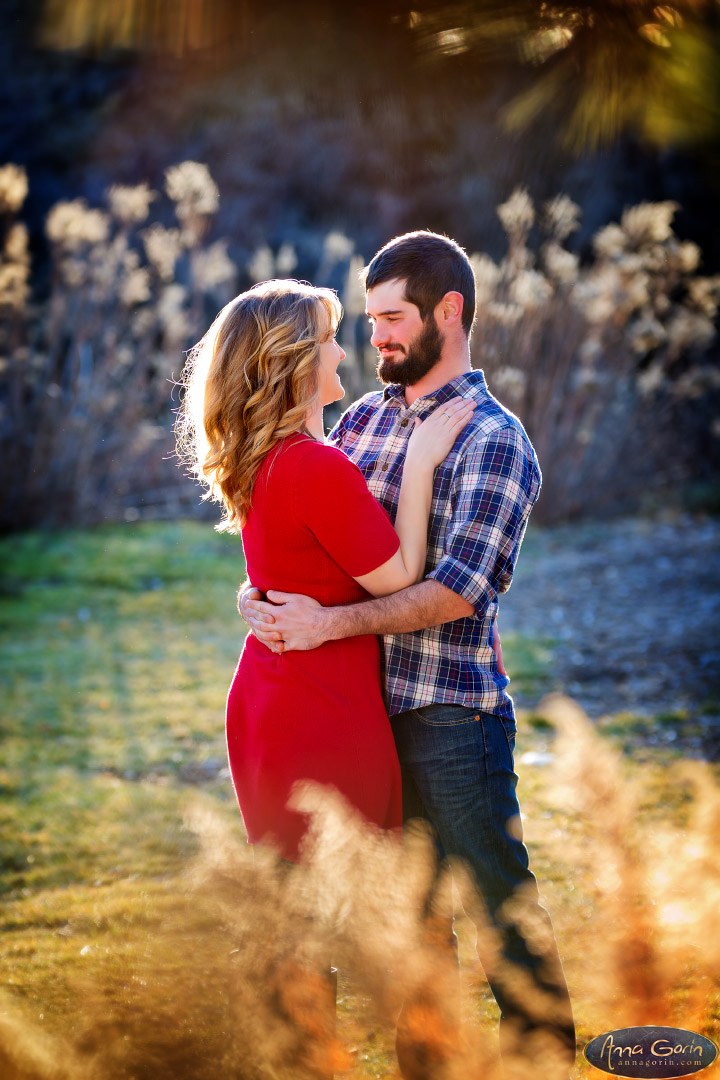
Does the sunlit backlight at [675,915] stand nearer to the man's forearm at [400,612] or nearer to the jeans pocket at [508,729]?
the jeans pocket at [508,729]

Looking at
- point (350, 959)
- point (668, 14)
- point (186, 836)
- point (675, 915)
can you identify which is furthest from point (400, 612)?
point (186, 836)

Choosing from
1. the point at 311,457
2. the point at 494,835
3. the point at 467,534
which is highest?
the point at 311,457

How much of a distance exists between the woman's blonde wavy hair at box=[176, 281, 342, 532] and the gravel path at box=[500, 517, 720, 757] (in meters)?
3.28

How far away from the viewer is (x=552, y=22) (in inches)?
75.1

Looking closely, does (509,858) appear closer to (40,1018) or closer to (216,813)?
(40,1018)

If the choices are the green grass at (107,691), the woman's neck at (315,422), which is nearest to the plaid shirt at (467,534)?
the woman's neck at (315,422)

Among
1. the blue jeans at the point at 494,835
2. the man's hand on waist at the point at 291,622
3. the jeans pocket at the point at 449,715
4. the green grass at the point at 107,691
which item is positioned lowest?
the green grass at the point at 107,691

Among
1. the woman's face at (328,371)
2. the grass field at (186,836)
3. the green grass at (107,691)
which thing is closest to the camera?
the woman's face at (328,371)

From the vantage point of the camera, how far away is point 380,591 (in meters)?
1.99

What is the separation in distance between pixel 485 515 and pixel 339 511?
32 cm

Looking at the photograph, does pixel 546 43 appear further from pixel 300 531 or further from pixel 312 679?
pixel 312 679

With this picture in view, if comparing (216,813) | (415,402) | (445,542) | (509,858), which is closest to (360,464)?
(415,402)

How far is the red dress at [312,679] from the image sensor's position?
1.93 metres

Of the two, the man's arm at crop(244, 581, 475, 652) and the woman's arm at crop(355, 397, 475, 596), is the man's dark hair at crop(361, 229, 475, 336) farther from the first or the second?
the man's arm at crop(244, 581, 475, 652)
